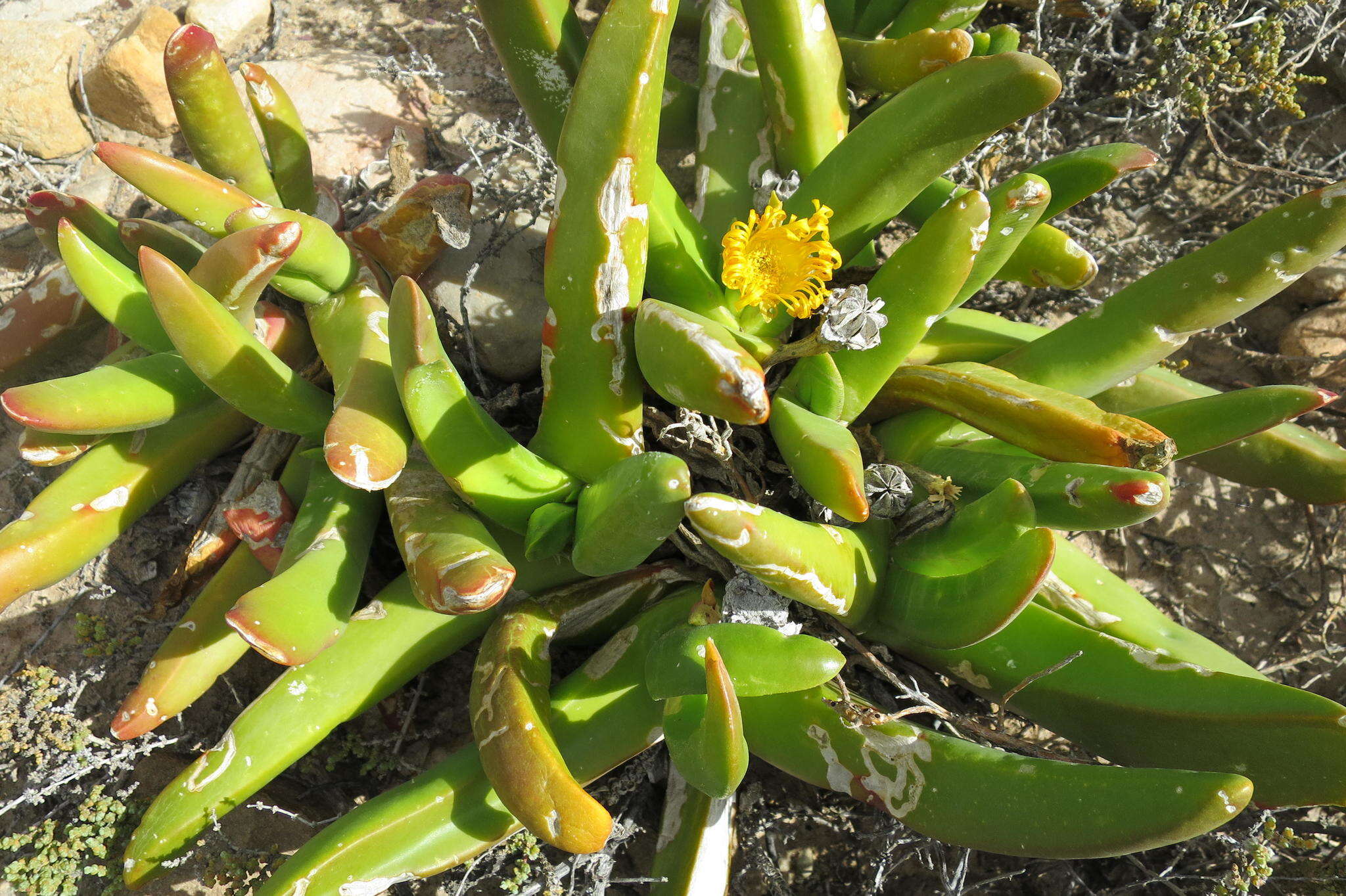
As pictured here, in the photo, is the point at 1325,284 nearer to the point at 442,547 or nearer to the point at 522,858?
the point at 442,547

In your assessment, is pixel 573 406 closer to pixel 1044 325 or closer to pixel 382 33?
pixel 1044 325

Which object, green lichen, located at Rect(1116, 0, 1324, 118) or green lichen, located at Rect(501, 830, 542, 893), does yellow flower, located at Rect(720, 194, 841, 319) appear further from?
green lichen, located at Rect(1116, 0, 1324, 118)

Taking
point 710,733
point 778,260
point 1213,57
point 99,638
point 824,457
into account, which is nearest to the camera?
point 710,733

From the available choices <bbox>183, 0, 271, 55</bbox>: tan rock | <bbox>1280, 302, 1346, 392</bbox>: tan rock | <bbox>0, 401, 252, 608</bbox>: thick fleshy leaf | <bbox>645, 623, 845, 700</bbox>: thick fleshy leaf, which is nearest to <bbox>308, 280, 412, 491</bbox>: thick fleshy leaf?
<bbox>0, 401, 252, 608</bbox>: thick fleshy leaf

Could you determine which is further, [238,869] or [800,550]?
[238,869]

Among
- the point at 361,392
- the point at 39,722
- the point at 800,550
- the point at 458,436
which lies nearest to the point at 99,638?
the point at 39,722

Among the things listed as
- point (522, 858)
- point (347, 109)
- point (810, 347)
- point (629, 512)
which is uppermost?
point (347, 109)

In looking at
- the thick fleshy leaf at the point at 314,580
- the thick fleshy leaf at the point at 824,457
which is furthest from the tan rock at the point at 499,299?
the thick fleshy leaf at the point at 824,457
